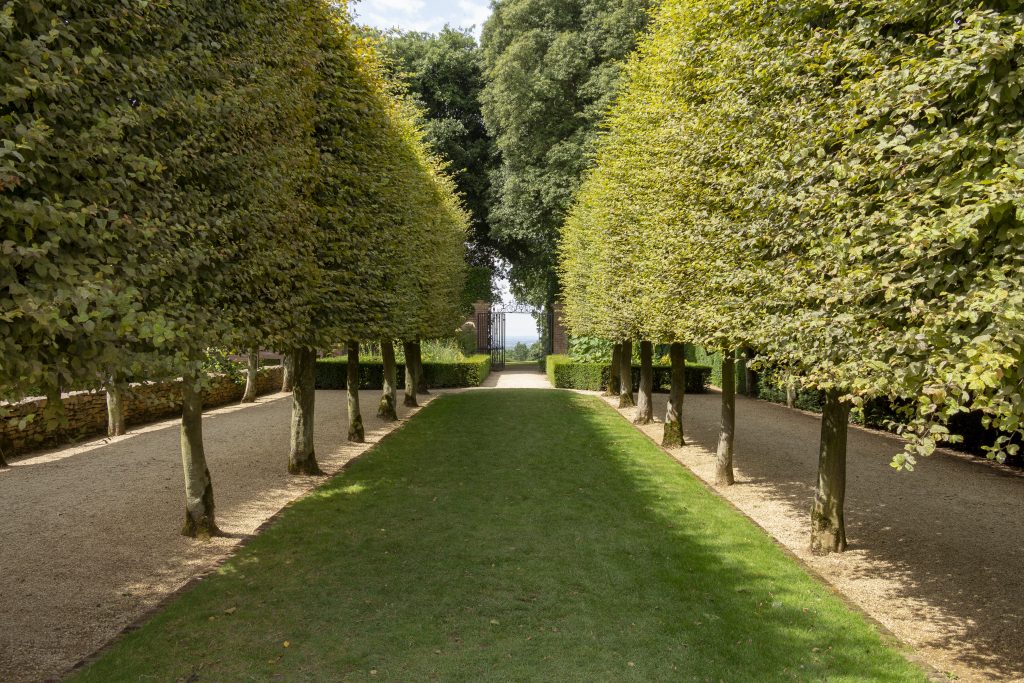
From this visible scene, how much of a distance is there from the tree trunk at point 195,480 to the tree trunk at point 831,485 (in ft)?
26.2

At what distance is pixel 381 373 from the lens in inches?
1148

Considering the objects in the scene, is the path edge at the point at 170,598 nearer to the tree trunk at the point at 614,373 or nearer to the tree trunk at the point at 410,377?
the tree trunk at the point at 410,377

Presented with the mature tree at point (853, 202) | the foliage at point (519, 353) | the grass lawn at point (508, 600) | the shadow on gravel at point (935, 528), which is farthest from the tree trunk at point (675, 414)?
the foliage at point (519, 353)

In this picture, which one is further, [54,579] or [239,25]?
[239,25]

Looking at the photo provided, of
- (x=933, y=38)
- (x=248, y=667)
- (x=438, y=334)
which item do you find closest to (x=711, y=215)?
(x=933, y=38)

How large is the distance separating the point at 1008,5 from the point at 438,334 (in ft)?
64.8

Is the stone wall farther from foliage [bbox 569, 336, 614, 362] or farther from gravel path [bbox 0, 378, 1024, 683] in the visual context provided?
foliage [bbox 569, 336, 614, 362]

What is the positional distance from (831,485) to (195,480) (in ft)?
27.2

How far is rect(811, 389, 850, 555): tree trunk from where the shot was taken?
8133 millimetres

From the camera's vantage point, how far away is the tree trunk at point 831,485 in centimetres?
813

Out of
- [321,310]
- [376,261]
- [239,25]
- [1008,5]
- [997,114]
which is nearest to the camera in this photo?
[997,114]

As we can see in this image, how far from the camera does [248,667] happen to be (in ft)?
18.0

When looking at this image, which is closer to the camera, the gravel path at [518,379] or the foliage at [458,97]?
the gravel path at [518,379]

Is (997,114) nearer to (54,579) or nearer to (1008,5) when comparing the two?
(1008,5)
